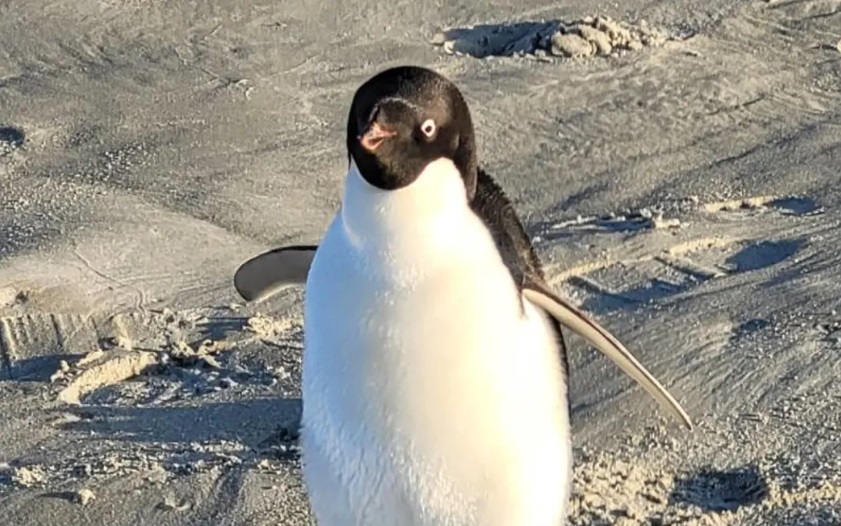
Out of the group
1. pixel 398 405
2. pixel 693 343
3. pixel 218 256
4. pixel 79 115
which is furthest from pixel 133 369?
pixel 79 115

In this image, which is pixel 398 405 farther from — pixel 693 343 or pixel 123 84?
pixel 123 84

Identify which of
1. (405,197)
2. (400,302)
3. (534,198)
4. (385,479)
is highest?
(405,197)

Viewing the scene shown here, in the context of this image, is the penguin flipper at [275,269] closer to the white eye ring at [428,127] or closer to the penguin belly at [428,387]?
the penguin belly at [428,387]

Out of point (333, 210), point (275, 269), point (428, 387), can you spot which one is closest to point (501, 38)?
point (333, 210)

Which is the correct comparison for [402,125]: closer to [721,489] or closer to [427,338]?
[427,338]

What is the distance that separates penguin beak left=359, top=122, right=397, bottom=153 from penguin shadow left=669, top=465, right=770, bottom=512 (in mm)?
1167

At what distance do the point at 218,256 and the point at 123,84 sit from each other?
138 cm

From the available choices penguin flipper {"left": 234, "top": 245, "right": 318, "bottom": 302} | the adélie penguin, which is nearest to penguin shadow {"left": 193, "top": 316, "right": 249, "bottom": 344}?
penguin flipper {"left": 234, "top": 245, "right": 318, "bottom": 302}

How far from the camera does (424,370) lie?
2.13m

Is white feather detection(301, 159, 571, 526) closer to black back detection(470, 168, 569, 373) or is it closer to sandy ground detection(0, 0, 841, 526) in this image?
black back detection(470, 168, 569, 373)

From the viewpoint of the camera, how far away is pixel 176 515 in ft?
9.34

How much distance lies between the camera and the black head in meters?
1.96

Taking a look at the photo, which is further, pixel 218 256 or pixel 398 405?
pixel 218 256

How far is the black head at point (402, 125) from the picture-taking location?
1957mm
